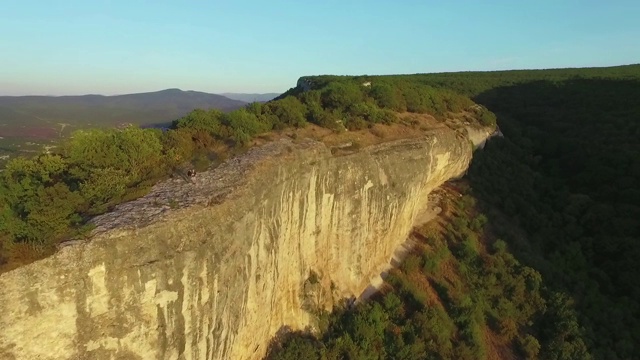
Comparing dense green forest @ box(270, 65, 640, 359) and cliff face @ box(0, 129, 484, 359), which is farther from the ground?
cliff face @ box(0, 129, 484, 359)

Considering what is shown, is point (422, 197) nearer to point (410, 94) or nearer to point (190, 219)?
point (410, 94)

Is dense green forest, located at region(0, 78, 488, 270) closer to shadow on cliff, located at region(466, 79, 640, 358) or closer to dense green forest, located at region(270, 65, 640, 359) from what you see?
dense green forest, located at region(270, 65, 640, 359)

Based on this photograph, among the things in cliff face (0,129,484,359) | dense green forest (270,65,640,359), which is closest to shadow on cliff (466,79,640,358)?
dense green forest (270,65,640,359)

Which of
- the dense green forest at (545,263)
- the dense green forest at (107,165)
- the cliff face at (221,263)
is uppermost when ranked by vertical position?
the dense green forest at (107,165)

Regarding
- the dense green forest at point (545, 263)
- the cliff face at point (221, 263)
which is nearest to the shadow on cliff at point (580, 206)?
the dense green forest at point (545, 263)

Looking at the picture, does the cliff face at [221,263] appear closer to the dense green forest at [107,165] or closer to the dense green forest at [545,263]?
the dense green forest at [107,165]

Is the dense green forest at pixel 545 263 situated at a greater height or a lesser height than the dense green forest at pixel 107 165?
lesser
